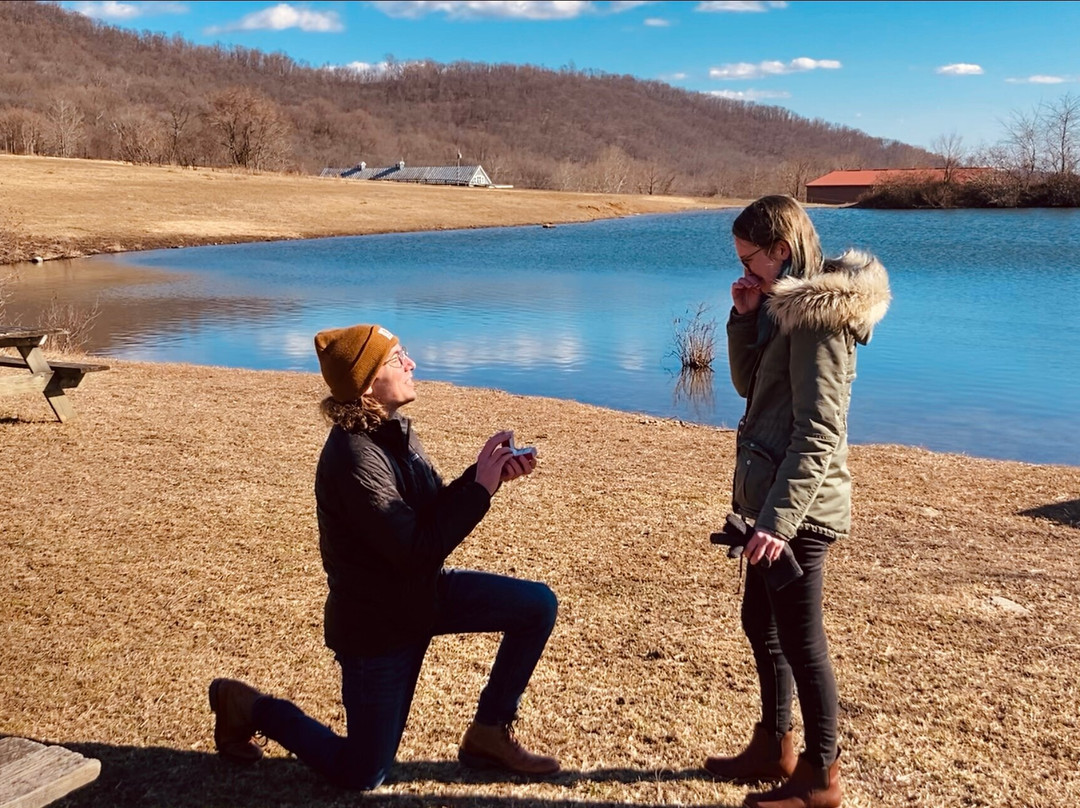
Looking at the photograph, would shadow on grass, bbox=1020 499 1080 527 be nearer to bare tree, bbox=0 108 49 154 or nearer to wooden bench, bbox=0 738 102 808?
wooden bench, bbox=0 738 102 808

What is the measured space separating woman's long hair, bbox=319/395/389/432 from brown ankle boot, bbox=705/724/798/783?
167cm

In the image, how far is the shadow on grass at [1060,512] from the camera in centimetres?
658

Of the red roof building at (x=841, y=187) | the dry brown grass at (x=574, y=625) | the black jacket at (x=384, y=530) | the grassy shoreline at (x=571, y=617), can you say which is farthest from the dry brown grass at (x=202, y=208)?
the red roof building at (x=841, y=187)

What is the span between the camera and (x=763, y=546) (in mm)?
2699

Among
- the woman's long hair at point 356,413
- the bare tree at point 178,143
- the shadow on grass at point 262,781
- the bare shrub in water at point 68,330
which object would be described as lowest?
the shadow on grass at point 262,781

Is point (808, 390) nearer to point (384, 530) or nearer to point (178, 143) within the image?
point (384, 530)

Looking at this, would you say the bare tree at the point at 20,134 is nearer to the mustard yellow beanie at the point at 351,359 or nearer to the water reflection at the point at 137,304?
the water reflection at the point at 137,304

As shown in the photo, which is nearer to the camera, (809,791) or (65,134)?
(809,791)

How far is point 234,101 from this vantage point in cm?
9269

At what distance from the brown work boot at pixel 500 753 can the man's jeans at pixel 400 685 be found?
0.13ft

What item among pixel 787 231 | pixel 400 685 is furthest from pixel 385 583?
pixel 787 231

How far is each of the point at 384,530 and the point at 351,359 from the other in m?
0.51

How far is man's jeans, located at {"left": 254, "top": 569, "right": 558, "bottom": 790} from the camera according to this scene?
2988 mm

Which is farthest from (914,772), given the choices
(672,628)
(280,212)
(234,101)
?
(234,101)
